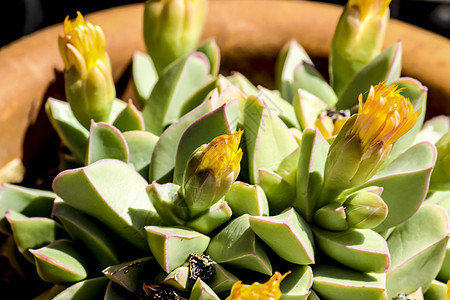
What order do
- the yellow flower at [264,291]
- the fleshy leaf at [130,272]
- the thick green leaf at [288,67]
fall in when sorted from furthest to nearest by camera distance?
1. the thick green leaf at [288,67]
2. the fleshy leaf at [130,272]
3. the yellow flower at [264,291]

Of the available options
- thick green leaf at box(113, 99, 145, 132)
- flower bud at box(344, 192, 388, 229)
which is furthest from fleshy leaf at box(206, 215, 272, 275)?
thick green leaf at box(113, 99, 145, 132)

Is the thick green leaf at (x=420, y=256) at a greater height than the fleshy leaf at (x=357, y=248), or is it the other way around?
the fleshy leaf at (x=357, y=248)

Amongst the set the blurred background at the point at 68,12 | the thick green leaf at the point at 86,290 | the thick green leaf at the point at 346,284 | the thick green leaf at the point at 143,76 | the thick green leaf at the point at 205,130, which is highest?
the thick green leaf at the point at 205,130

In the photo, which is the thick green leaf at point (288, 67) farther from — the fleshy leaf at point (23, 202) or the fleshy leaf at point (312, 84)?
the fleshy leaf at point (23, 202)

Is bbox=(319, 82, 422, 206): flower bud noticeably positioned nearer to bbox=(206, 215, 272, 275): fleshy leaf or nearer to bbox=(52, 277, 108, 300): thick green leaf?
bbox=(206, 215, 272, 275): fleshy leaf

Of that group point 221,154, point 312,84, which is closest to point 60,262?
point 221,154

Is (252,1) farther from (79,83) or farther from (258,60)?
(79,83)

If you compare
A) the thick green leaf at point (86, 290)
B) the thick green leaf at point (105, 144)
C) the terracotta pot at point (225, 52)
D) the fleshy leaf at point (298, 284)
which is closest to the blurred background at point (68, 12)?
the terracotta pot at point (225, 52)
